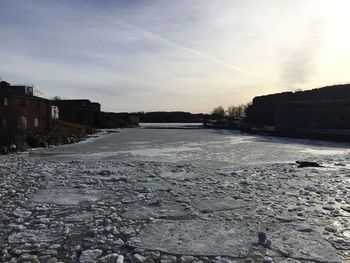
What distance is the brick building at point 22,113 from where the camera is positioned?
28188 mm

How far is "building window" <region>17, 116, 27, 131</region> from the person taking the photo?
3045 centimetres

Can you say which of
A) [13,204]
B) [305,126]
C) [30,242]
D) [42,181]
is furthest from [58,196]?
[305,126]

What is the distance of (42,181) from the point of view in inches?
422

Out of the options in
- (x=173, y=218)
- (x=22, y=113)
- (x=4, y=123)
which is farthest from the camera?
(x=22, y=113)

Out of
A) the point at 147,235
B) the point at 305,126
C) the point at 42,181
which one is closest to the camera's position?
the point at 147,235

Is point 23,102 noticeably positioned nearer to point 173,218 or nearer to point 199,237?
point 173,218

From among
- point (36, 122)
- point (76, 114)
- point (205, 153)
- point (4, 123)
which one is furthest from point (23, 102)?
point (76, 114)

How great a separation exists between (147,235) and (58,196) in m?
3.43

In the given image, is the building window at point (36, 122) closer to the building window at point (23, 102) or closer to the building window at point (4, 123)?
the building window at point (23, 102)

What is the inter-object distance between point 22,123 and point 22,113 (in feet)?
2.81

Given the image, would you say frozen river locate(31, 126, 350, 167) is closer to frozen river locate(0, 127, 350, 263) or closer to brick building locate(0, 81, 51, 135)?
brick building locate(0, 81, 51, 135)

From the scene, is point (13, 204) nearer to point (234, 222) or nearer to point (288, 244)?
point (234, 222)

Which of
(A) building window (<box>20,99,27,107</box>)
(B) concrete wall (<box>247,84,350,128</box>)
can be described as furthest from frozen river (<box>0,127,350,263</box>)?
(B) concrete wall (<box>247,84,350,128</box>)

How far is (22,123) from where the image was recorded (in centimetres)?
3103
